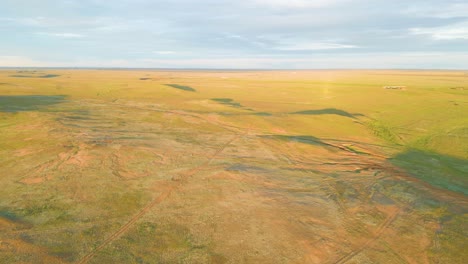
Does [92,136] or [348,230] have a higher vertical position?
[92,136]

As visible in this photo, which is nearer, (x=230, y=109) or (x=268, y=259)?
(x=268, y=259)

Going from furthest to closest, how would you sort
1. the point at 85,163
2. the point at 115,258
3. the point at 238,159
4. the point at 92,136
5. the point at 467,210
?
the point at 92,136
the point at 238,159
the point at 85,163
the point at 467,210
the point at 115,258

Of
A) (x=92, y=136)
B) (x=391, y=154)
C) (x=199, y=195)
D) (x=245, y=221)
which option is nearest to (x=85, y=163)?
(x=92, y=136)

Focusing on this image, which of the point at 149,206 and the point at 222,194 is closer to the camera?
the point at 149,206

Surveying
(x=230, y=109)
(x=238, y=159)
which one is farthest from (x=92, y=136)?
(x=230, y=109)

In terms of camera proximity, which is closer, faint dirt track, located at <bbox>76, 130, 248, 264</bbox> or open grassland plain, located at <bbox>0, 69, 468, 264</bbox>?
faint dirt track, located at <bbox>76, 130, 248, 264</bbox>

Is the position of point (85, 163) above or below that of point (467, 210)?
above

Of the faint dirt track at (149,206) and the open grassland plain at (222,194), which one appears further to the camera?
the open grassland plain at (222,194)

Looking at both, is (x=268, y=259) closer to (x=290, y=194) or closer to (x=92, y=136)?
(x=290, y=194)

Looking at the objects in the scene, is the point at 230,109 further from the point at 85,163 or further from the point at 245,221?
the point at 245,221

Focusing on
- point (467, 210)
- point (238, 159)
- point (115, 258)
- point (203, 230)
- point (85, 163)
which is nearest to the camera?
point (115, 258)
